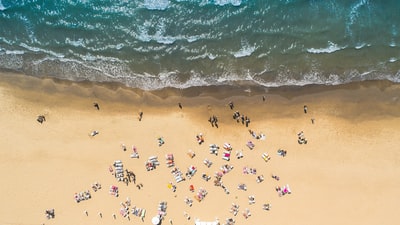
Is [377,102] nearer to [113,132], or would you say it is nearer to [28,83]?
[113,132]

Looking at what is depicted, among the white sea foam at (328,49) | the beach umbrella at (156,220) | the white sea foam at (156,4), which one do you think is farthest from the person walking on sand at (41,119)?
the white sea foam at (328,49)

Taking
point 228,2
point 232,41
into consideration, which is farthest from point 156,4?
point 232,41

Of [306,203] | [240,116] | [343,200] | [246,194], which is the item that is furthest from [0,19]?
[343,200]

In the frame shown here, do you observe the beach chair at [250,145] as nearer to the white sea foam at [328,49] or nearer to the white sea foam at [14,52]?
the white sea foam at [328,49]

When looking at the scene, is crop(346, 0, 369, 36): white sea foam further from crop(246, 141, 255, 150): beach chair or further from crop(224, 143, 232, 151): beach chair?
crop(224, 143, 232, 151): beach chair

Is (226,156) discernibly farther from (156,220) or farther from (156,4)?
(156,4)

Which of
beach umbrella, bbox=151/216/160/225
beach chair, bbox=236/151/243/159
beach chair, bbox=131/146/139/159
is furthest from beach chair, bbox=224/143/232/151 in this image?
beach umbrella, bbox=151/216/160/225
